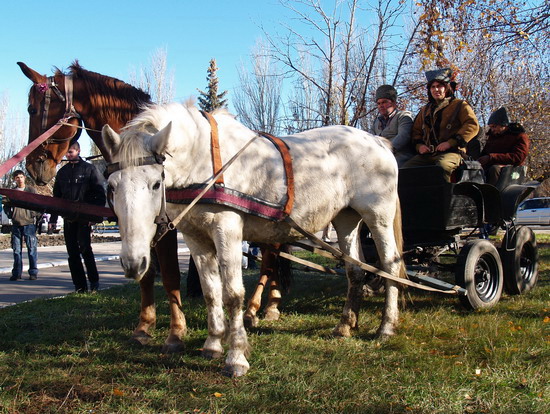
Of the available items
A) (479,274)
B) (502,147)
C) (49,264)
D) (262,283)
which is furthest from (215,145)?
(49,264)

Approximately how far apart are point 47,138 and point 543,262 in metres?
8.66

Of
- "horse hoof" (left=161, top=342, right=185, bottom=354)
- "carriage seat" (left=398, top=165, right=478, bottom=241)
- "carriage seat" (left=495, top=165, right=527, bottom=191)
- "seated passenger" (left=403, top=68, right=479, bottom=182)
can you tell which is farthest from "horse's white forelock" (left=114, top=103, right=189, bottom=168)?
"carriage seat" (left=495, top=165, right=527, bottom=191)

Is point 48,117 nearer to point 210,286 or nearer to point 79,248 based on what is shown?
point 210,286

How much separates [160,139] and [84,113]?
5.45 feet

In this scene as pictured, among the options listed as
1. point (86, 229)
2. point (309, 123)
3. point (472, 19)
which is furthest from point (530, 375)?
point (309, 123)

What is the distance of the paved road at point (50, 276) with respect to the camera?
756 centimetres

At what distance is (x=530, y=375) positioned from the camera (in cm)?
313

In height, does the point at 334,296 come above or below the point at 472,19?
below

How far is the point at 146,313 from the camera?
4.47 m

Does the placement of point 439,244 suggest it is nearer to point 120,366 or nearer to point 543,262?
point 120,366

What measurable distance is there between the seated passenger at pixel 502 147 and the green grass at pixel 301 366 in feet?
5.24

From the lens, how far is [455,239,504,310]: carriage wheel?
4906 mm

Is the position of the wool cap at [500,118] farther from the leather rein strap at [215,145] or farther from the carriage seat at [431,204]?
the leather rein strap at [215,145]

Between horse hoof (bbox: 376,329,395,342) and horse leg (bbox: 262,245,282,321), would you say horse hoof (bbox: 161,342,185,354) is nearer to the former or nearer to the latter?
horse leg (bbox: 262,245,282,321)
